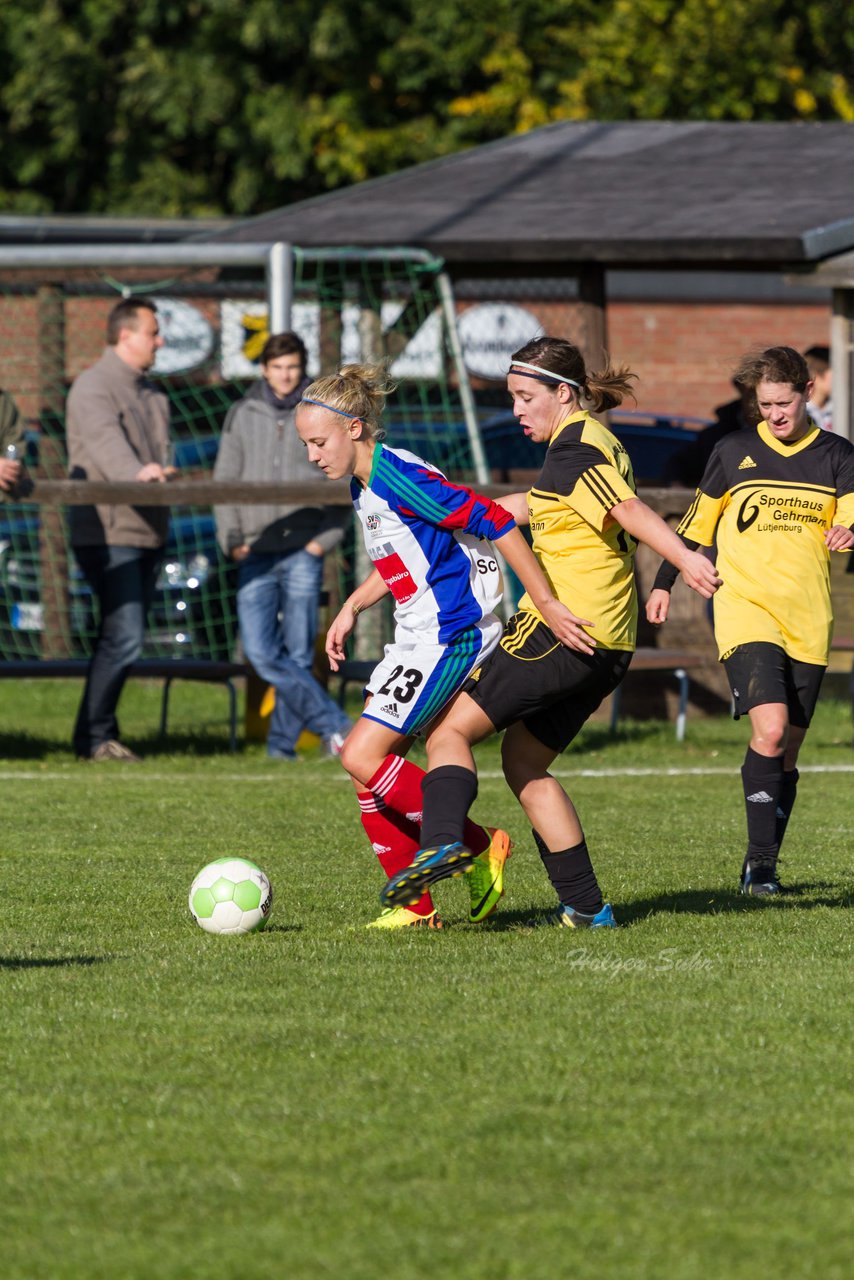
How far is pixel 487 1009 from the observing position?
5.20 m

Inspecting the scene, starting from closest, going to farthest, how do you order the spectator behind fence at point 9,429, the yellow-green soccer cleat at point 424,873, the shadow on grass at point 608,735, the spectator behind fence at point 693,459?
the yellow-green soccer cleat at point 424,873 → the spectator behind fence at point 9,429 → the shadow on grass at point 608,735 → the spectator behind fence at point 693,459

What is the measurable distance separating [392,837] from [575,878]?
2.04 ft

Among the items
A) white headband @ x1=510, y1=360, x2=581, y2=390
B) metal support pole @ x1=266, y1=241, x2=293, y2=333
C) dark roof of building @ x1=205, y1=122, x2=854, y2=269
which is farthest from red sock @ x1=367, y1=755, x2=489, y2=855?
dark roof of building @ x1=205, y1=122, x2=854, y2=269

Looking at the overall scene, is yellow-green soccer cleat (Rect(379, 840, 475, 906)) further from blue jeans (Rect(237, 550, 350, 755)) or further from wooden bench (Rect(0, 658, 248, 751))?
wooden bench (Rect(0, 658, 248, 751))

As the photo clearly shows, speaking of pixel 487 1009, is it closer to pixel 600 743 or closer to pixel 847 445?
pixel 847 445

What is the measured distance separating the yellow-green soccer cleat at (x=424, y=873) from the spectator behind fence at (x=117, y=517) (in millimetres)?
5538

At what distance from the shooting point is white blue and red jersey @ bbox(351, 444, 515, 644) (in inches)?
241

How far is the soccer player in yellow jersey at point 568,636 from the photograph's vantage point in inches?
239

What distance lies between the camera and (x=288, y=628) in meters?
11.1

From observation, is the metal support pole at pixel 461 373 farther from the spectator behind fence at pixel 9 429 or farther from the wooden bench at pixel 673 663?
the spectator behind fence at pixel 9 429

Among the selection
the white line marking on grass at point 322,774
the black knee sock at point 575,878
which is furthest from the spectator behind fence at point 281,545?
the black knee sock at point 575,878

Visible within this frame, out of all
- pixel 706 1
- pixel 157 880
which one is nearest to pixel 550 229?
pixel 157 880

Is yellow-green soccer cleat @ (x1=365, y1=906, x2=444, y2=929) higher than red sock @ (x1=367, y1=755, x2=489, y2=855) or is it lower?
lower

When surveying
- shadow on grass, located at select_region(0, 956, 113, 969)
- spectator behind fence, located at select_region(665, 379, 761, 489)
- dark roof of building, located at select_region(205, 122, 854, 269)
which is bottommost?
shadow on grass, located at select_region(0, 956, 113, 969)
